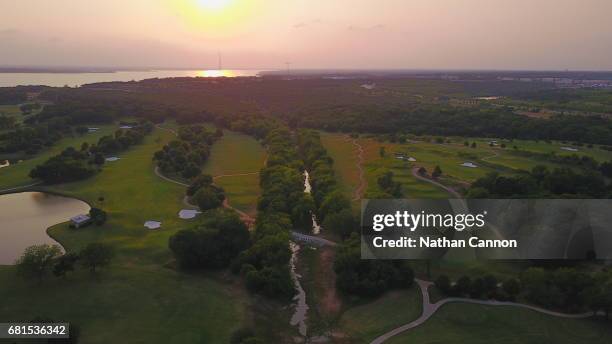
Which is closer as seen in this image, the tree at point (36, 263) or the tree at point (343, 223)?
the tree at point (36, 263)

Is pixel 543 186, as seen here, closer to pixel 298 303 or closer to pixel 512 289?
pixel 512 289

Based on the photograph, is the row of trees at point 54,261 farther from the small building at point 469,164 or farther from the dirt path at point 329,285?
the small building at point 469,164

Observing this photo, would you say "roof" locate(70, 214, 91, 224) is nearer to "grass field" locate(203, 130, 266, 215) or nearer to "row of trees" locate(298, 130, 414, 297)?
"grass field" locate(203, 130, 266, 215)

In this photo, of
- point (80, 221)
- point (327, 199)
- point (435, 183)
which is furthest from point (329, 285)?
point (435, 183)

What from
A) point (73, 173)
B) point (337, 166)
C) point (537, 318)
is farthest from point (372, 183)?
point (73, 173)

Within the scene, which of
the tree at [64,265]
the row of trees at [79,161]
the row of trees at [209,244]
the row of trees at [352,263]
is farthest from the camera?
the row of trees at [79,161]

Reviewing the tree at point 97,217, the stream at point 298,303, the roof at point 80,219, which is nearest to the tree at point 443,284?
the stream at point 298,303

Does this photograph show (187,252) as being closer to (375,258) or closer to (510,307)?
(375,258)
